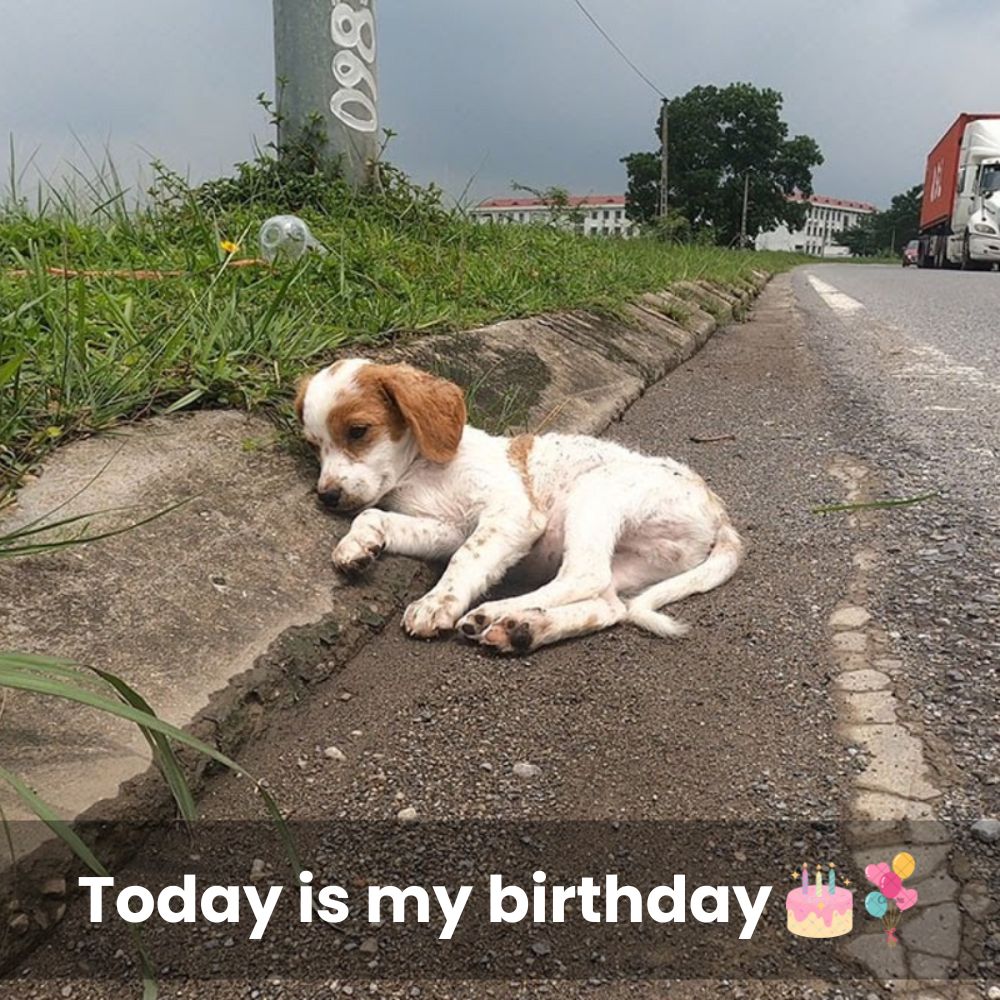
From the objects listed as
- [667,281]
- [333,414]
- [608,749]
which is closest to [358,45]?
[667,281]

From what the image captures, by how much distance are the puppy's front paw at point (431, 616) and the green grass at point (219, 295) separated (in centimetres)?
102

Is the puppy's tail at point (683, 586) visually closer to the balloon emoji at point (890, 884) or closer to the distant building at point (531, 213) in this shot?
Result: the balloon emoji at point (890, 884)

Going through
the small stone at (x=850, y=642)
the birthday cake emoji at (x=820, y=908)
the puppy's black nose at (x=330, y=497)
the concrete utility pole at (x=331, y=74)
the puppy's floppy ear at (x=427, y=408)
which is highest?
the concrete utility pole at (x=331, y=74)

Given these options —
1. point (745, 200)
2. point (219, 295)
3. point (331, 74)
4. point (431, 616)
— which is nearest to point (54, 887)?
point (431, 616)

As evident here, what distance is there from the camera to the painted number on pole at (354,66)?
704 centimetres

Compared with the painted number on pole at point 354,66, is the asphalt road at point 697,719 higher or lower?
lower

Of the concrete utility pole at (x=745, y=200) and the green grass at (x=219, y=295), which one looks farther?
the concrete utility pole at (x=745, y=200)

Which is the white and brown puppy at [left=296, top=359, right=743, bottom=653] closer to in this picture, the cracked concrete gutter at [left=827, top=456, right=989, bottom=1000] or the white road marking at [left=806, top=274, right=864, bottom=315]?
the cracked concrete gutter at [left=827, top=456, right=989, bottom=1000]

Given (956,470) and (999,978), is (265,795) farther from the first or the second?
(956,470)

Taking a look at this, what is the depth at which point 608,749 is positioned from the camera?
1918 millimetres

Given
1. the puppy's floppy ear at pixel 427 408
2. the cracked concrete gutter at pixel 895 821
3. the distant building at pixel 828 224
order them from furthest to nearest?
the distant building at pixel 828 224
the puppy's floppy ear at pixel 427 408
the cracked concrete gutter at pixel 895 821

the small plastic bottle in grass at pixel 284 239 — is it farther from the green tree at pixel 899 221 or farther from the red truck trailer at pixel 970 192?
the green tree at pixel 899 221

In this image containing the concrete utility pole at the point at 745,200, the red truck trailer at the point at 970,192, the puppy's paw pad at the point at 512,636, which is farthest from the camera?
the concrete utility pole at the point at 745,200

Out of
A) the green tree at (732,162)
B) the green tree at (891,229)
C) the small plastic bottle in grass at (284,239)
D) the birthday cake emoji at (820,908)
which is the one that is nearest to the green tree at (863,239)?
the green tree at (891,229)
